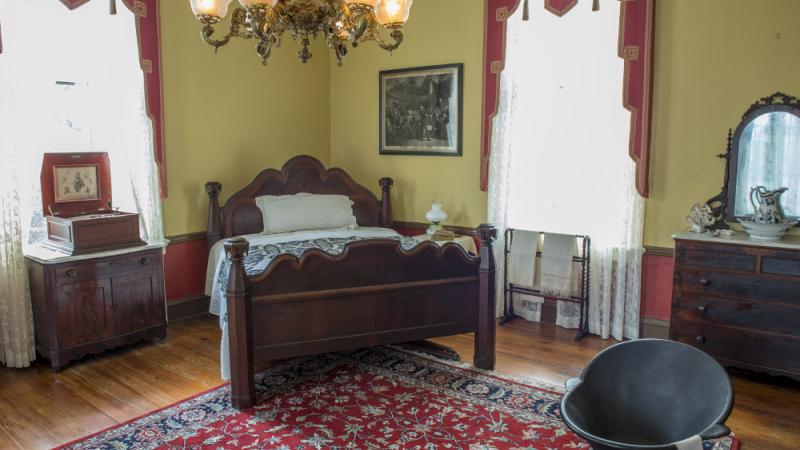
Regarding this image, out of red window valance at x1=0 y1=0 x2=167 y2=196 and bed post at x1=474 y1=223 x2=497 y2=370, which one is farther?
red window valance at x1=0 y1=0 x2=167 y2=196

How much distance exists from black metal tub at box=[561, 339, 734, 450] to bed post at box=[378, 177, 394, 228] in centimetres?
355

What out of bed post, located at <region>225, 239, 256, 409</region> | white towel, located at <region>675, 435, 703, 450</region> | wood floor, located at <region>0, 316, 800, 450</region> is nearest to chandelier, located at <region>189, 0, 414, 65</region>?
bed post, located at <region>225, 239, 256, 409</region>

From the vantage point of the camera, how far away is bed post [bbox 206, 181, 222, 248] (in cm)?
509

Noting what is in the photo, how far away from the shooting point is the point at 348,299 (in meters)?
3.63

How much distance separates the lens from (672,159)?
436 centimetres

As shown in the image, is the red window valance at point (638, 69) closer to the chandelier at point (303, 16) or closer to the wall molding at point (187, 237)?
the chandelier at point (303, 16)

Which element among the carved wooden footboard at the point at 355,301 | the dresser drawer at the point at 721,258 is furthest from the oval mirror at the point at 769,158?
the carved wooden footboard at the point at 355,301

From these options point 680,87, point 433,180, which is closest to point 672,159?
point 680,87

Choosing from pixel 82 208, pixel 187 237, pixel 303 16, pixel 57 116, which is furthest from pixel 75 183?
pixel 303 16

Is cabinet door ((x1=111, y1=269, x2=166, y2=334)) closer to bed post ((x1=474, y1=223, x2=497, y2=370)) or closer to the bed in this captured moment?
the bed

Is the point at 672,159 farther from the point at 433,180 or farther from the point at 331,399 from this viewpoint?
the point at 331,399

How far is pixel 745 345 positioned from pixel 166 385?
3.66 metres

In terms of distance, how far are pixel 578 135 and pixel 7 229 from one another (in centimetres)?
413

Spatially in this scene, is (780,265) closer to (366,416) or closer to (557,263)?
(557,263)
